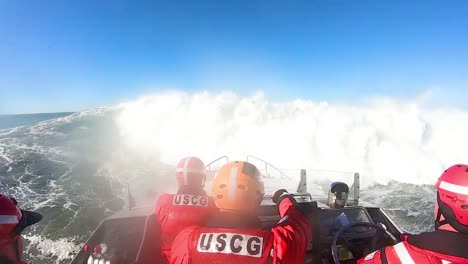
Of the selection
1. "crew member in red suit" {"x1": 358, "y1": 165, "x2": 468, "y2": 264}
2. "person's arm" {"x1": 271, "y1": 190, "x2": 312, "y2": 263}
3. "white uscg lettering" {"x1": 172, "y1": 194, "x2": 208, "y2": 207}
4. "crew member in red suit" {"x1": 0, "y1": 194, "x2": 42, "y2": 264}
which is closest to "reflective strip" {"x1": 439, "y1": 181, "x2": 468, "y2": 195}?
"crew member in red suit" {"x1": 358, "y1": 165, "x2": 468, "y2": 264}

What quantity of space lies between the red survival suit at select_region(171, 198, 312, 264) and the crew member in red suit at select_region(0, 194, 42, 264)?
4.52ft

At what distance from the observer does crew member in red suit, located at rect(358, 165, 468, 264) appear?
1.95m

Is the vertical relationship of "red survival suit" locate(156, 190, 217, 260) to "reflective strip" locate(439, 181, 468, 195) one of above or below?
below

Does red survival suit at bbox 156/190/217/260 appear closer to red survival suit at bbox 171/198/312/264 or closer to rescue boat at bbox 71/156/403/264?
rescue boat at bbox 71/156/403/264

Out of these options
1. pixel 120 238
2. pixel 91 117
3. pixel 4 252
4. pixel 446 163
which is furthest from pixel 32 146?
pixel 446 163

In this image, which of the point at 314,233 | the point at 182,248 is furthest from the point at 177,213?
the point at 314,233

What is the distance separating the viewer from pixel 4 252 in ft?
7.80

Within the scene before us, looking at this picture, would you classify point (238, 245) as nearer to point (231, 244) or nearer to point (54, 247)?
point (231, 244)

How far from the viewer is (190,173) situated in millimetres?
4770

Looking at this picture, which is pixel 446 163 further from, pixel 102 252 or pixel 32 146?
pixel 32 146

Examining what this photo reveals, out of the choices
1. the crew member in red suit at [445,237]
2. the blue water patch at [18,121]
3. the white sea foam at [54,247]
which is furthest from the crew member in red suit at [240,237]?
the blue water patch at [18,121]

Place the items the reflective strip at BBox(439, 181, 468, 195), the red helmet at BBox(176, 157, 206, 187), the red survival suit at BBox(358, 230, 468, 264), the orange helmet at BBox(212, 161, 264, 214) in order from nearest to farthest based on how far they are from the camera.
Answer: the red survival suit at BBox(358, 230, 468, 264) → the reflective strip at BBox(439, 181, 468, 195) → the orange helmet at BBox(212, 161, 264, 214) → the red helmet at BBox(176, 157, 206, 187)

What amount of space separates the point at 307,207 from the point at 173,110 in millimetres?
36384

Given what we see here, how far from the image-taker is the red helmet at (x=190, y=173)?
4758mm
